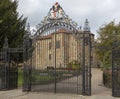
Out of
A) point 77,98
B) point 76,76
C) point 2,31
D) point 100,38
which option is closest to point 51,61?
point 76,76

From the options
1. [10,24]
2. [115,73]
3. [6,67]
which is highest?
[10,24]

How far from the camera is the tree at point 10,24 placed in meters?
30.0

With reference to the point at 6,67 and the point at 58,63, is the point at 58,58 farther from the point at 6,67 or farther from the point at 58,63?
the point at 6,67

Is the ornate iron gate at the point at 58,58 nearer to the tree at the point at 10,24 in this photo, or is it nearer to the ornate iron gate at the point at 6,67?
the ornate iron gate at the point at 6,67

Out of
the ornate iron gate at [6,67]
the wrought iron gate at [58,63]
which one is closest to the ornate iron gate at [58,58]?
the wrought iron gate at [58,63]

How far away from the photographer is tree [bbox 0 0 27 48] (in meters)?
30.0

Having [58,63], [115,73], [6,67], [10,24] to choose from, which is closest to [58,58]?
[58,63]

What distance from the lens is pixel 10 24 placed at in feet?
102

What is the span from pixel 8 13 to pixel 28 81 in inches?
506

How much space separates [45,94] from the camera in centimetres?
1819

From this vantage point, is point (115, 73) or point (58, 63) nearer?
point (115, 73)

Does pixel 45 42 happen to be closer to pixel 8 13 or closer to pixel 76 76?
pixel 76 76

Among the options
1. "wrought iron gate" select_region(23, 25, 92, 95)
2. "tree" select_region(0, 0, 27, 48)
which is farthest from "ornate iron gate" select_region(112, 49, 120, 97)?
"tree" select_region(0, 0, 27, 48)

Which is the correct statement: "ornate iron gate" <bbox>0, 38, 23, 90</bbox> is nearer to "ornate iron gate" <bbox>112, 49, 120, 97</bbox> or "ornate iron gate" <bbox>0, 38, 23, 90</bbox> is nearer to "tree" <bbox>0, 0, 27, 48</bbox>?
"ornate iron gate" <bbox>112, 49, 120, 97</bbox>
